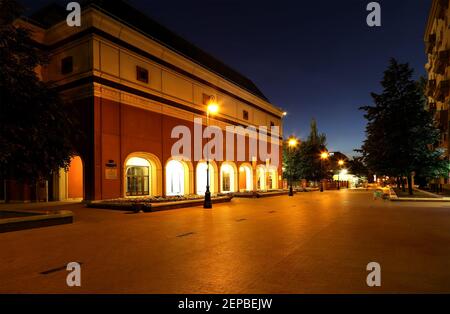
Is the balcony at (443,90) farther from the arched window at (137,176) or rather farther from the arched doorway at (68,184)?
the arched doorway at (68,184)

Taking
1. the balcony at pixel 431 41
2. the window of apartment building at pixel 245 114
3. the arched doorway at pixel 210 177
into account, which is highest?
the balcony at pixel 431 41

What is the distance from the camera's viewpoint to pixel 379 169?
29297 millimetres

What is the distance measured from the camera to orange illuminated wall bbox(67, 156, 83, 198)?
1009 inches

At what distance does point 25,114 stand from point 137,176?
15.0 m

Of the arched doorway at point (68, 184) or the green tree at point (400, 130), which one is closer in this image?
the arched doorway at point (68, 184)

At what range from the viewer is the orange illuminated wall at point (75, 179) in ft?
84.1

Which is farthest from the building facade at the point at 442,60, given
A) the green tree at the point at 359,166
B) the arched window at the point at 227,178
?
the arched window at the point at 227,178

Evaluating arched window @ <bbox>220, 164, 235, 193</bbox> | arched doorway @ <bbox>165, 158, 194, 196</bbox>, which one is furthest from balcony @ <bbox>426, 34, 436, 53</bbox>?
arched doorway @ <bbox>165, 158, 194, 196</bbox>

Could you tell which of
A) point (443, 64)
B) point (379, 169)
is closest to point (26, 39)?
point (379, 169)

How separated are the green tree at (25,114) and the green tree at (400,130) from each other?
2470 centimetres

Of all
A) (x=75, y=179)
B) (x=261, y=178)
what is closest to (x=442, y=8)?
(x=261, y=178)

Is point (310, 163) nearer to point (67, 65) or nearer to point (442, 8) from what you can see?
point (442, 8)

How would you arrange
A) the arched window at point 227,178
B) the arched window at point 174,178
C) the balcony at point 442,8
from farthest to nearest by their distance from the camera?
the arched window at point 227,178
the balcony at point 442,8
the arched window at point 174,178
